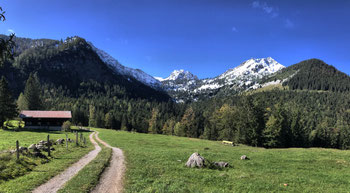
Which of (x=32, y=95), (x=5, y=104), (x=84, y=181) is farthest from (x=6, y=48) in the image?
(x=32, y=95)

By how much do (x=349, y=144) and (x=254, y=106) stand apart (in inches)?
3181

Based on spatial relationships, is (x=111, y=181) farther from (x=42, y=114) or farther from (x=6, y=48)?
(x=42, y=114)

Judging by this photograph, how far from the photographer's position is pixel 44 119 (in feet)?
267

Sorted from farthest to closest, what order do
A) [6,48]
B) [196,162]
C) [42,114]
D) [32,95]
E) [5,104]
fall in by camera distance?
[32,95] < [42,114] < [5,104] < [196,162] < [6,48]

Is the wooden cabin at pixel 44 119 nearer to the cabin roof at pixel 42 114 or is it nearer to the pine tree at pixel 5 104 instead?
the cabin roof at pixel 42 114

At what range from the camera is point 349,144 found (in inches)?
3907

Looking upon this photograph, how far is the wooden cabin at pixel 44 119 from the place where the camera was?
78188 mm

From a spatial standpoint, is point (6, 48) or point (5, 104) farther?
point (5, 104)

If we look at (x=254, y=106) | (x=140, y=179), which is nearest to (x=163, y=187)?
(x=140, y=179)

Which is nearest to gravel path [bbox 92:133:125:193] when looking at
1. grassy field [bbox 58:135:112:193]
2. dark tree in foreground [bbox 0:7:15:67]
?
grassy field [bbox 58:135:112:193]

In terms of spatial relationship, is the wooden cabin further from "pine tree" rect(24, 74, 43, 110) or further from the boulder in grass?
the boulder in grass

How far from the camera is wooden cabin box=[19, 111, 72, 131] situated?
7819 centimetres

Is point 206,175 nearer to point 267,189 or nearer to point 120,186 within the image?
point 267,189

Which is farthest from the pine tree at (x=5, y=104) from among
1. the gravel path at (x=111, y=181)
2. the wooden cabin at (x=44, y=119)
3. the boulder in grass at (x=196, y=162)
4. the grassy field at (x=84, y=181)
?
the boulder in grass at (x=196, y=162)
